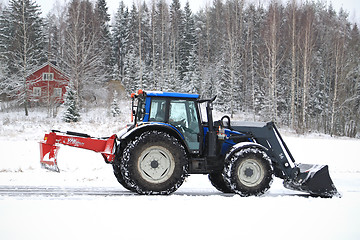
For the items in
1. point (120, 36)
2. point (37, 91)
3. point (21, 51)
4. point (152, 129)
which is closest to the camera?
point (152, 129)

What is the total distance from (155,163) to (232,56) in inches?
952

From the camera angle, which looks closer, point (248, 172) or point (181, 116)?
point (248, 172)

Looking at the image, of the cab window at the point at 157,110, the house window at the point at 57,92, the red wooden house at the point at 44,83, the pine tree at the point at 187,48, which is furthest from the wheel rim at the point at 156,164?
the pine tree at the point at 187,48

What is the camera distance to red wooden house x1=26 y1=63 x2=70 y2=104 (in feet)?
105

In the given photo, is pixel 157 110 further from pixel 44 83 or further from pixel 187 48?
pixel 187 48

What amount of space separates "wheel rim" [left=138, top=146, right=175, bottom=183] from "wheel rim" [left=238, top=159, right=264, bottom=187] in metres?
A: 1.41

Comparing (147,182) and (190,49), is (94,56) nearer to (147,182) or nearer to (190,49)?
(190,49)

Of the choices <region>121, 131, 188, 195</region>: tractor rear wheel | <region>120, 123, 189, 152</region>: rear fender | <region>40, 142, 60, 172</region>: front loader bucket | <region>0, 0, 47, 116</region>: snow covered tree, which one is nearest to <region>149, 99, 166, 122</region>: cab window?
<region>120, 123, 189, 152</region>: rear fender

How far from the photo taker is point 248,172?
263 inches

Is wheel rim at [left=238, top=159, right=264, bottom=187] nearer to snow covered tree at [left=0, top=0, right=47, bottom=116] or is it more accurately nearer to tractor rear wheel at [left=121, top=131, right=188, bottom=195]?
tractor rear wheel at [left=121, top=131, right=188, bottom=195]

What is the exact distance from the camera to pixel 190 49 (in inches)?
1683

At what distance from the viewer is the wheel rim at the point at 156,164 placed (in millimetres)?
6375
